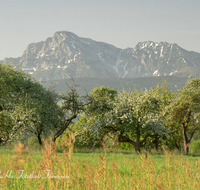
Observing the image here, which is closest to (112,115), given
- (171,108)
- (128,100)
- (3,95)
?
(128,100)

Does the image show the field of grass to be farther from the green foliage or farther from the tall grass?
the green foliage

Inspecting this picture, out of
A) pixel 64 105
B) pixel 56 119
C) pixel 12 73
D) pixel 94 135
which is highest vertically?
pixel 12 73

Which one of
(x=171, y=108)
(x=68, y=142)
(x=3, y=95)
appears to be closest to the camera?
(x=68, y=142)

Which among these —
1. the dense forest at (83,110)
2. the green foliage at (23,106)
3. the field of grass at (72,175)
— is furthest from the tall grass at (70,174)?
the dense forest at (83,110)

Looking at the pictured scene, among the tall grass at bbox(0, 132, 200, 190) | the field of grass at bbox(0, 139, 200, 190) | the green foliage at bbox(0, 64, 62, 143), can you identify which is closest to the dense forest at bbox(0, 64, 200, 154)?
the green foliage at bbox(0, 64, 62, 143)

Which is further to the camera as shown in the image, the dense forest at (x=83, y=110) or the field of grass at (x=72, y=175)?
the dense forest at (x=83, y=110)

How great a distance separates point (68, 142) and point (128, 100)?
1029 inches

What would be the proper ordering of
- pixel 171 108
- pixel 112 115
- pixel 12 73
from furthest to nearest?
pixel 171 108
pixel 112 115
pixel 12 73

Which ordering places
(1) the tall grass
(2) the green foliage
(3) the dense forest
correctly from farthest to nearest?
(3) the dense forest
(2) the green foliage
(1) the tall grass

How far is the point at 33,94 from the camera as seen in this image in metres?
27.5

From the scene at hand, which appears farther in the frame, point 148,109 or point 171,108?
point 171,108

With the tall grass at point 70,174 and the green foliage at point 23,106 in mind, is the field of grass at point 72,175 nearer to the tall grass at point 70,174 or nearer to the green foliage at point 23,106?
the tall grass at point 70,174

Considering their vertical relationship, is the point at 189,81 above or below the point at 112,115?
above

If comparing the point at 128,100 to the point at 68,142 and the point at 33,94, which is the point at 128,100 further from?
the point at 68,142
